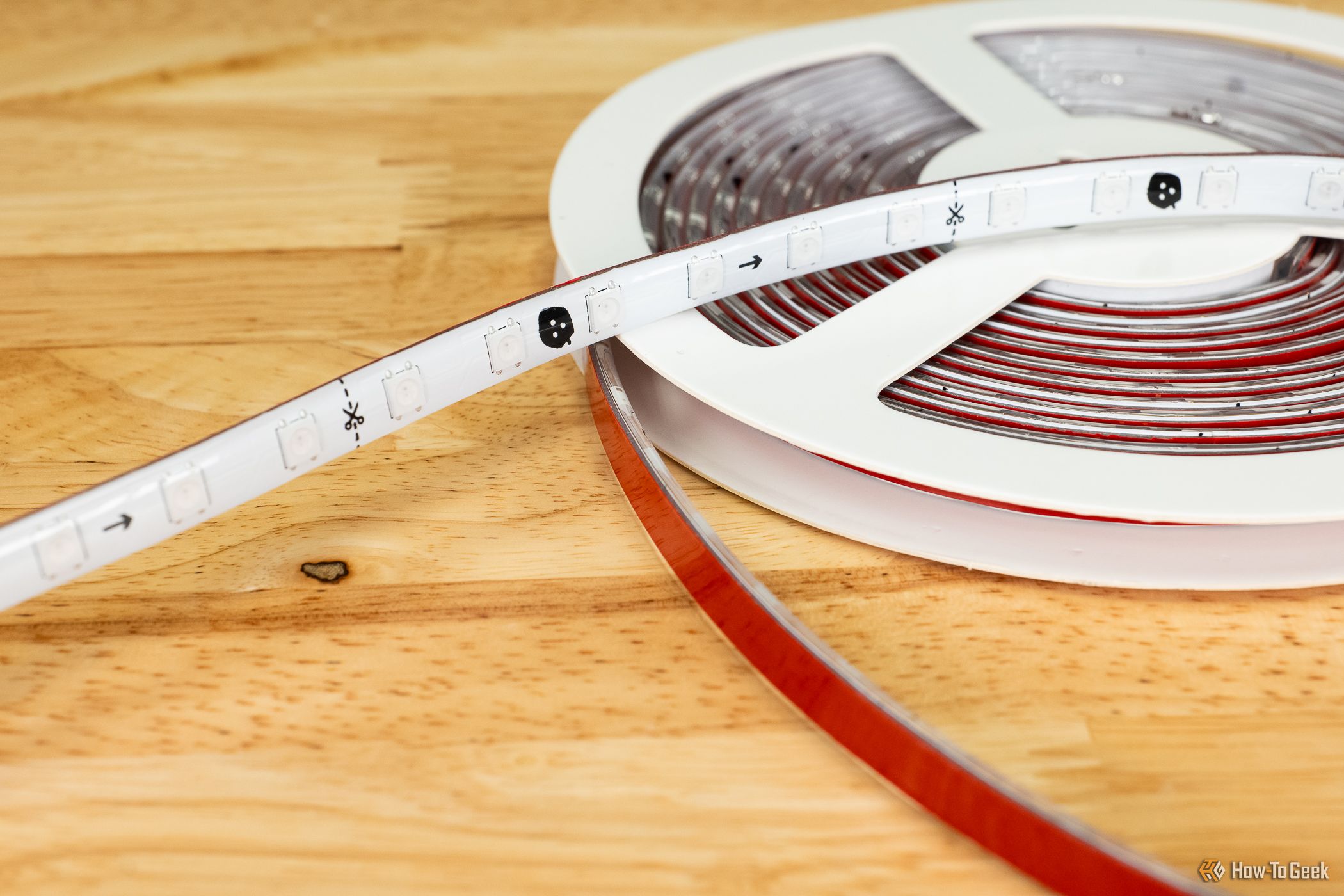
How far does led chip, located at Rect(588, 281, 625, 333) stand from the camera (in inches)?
21.5

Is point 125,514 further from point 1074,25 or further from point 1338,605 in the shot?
point 1074,25

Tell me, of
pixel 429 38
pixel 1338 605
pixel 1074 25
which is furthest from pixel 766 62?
pixel 1338 605

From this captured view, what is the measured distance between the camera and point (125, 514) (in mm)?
445

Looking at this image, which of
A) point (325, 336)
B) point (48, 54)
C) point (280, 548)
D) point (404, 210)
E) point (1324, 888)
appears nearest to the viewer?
point (1324, 888)

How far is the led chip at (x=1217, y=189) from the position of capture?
0.63 metres

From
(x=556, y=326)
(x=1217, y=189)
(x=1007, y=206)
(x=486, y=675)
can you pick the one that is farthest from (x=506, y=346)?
(x=1217, y=189)

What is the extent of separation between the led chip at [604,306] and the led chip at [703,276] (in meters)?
0.03

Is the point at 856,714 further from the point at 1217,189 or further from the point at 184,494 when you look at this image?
→ the point at 1217,189

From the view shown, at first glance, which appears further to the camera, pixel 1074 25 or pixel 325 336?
pixel 1074 25

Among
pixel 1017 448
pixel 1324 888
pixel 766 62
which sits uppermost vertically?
pixel 766 62

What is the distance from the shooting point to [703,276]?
56 centimetres

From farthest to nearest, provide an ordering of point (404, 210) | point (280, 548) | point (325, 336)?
point (404, 210)
point (325, 336)
point (280, 548)

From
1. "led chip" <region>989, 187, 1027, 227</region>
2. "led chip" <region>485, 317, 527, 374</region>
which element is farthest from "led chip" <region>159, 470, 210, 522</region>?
"led chip" <region>989, 187, 1027, 227</region>

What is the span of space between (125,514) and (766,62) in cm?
49
